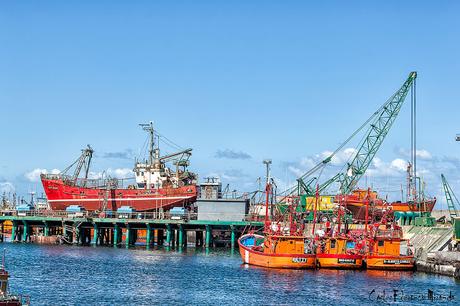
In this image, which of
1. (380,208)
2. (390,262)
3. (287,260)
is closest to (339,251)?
(390,262)

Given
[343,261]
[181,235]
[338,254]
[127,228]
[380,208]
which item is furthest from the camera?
[127,228]

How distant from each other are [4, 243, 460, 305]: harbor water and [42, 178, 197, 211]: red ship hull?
43501 mm

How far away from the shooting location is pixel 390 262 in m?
99.8

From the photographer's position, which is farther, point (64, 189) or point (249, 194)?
point (64, 189)

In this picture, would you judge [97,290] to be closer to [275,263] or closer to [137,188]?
[275,263]

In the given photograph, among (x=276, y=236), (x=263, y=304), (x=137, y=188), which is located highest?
(x=137, y=188)

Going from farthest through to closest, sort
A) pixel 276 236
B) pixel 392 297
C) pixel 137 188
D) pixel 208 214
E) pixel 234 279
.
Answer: pixel 137 188
pixel 208 214
pixel 276 236
pixel 234 279
pixel 392 297

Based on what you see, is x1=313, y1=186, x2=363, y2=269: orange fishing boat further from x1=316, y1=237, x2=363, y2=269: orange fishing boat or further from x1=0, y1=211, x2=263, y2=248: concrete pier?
x1=0, y1=211, x2=263, y2=248: concrete pier

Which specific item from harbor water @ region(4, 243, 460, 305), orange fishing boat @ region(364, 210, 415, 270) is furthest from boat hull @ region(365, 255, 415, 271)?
harbor water @ region(4, 243, 460, 305)

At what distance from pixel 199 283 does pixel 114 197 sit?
270ft

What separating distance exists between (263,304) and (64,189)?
107 m

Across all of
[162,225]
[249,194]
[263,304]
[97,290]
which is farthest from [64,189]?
[263,304]

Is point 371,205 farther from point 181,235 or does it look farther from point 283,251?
point 283,251

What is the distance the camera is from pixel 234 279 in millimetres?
89375
